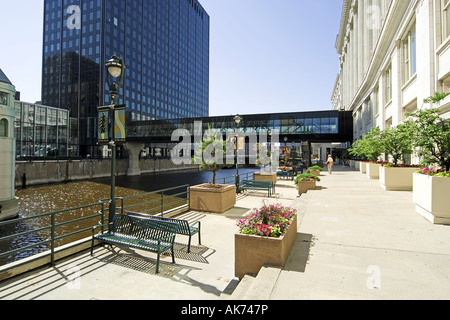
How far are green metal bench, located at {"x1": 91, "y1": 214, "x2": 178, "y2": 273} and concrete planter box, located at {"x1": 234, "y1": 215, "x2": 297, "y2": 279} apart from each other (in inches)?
67.6

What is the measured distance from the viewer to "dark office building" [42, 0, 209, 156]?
71.2 metres

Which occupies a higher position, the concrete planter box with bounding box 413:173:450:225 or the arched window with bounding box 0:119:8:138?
the arched window with bounding box 0:119:8:138

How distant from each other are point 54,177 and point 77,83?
144 feet

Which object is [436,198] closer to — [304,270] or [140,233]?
[304,270]

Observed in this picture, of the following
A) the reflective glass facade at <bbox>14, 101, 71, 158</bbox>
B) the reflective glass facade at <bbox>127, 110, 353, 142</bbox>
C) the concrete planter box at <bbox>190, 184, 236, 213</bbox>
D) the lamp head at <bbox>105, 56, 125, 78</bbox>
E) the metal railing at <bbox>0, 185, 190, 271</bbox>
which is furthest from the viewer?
the reflective glass facade at <bbox>14, 101, 71, 158</bbox>

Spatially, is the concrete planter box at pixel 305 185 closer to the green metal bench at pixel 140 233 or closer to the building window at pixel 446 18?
the building window at pixel 446 18

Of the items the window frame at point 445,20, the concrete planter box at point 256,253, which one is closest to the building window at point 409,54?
the window frame at point 445,20

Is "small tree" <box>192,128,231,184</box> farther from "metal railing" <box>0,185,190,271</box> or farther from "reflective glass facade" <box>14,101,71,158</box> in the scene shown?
"reflective glass facade" <box>14,101,71,158</box>

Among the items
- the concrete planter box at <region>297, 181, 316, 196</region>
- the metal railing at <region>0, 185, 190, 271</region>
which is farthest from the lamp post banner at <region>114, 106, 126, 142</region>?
the concrete planter box at <region>297, 181, 316, 196</region>

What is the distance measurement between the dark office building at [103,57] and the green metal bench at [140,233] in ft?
232

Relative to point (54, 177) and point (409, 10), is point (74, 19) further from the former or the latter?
point (409, 10)

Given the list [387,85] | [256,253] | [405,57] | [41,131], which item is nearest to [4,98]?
[256,253]

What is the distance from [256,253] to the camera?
15.5 ft

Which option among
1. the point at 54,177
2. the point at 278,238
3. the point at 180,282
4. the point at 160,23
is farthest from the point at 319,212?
the point at 160,23
